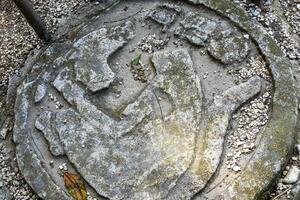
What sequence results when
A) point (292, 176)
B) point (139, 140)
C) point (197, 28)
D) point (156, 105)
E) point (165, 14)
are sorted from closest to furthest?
point (292, 176) → point (139, 140) → point (156, 105) → point (197, 28) → point (165, 14)

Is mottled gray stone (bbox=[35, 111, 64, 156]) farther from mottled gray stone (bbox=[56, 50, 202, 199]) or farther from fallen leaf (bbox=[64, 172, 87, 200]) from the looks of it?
fallen leaf (bbox=[64, 172, 87, 200])

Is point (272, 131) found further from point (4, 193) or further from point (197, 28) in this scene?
point (4, 193)

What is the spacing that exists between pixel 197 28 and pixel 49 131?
3.64 ft

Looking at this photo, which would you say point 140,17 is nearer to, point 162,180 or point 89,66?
point 89,66

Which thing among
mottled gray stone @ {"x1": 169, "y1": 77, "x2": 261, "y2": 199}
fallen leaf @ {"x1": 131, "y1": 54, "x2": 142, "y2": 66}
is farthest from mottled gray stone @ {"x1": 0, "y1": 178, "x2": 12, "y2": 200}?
fallen leaf @ {"x1": 131, "y1": 54, "x2": 142, "y2": 66}

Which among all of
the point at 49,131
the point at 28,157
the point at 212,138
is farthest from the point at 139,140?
the point at 28,157

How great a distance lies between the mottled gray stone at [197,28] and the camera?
3428 millimetres

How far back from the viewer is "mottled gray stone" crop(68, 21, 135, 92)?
3.36 m

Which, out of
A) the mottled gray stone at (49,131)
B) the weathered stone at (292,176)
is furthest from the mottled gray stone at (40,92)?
the weathered stone at (292,176)

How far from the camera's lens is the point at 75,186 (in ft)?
9.93

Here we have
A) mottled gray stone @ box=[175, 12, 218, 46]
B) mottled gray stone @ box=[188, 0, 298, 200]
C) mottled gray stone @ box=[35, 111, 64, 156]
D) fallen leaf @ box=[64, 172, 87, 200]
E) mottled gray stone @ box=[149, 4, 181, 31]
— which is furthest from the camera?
mottled gray stone @ box=[149, 4, 181, 31]

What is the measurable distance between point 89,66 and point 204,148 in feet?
3.02

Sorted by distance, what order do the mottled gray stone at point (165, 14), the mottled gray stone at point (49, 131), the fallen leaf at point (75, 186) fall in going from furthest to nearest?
the mottled gray stone at point (165, 14) < the mottled gray stone at point (49, 131) < the fallen leaf at point (75, 186)

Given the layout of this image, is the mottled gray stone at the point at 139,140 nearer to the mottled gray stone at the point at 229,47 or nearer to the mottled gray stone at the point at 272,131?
the mottled gray stone at the point at 229,47
